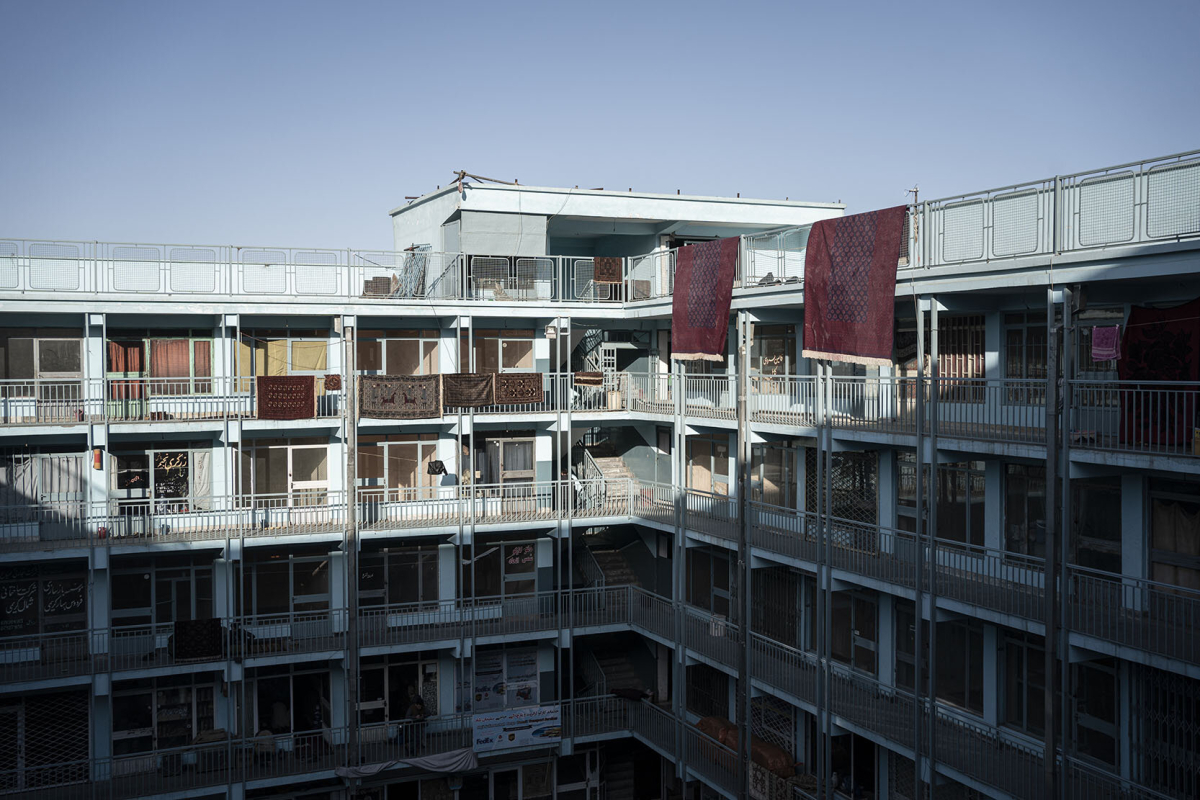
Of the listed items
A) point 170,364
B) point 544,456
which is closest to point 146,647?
point 170,364

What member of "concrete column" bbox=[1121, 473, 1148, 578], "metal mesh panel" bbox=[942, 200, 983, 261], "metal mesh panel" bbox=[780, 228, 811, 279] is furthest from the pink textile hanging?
"metal mesh panel" bbox=[780, 228, 811, 279]

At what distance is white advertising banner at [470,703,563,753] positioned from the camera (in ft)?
79.7

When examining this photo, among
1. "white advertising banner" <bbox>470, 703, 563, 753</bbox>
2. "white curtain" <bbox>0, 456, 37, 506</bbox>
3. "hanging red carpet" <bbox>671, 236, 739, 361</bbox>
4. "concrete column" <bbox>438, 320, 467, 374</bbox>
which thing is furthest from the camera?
"concrete column" <bbox>438, 320, 467, 374</bbox>

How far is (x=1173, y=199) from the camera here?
44.2 ft

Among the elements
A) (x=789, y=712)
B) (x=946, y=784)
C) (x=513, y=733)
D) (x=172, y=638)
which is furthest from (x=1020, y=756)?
(x=172, y=638)

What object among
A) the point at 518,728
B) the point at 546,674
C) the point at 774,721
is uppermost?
the point at 774,721

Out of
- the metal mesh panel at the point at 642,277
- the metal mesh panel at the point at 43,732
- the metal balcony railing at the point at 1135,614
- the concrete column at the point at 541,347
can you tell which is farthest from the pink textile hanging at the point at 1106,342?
the metal mesh panel at the point at 43,732

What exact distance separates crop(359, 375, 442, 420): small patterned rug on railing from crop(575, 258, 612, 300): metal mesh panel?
16.0ft

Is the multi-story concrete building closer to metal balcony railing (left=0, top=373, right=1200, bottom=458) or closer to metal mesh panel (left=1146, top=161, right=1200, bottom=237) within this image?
metal balcony railing (left=0, top=373, right=1200, bottom=458)

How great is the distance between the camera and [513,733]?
24.5 m

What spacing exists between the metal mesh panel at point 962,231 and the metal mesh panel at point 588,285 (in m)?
12.0

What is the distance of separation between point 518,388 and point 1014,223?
528 inches

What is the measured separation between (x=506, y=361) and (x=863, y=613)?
11787 mm

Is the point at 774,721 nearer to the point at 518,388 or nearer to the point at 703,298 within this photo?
the point at 703,298
